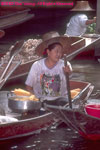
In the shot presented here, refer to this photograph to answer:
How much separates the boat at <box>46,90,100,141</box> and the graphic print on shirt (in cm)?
76

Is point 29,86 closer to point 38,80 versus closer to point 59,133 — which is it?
point 38,80

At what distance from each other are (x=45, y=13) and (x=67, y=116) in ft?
76.8

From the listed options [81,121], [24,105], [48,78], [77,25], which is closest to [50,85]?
[48,78]

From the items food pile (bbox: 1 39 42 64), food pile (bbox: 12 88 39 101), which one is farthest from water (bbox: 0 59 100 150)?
food pile (bbox: 1 39 42 64)

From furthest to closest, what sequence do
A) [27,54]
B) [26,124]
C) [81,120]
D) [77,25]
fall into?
1. [77,25]
2. [27,54]
3. [26,124]
4. [81,120]

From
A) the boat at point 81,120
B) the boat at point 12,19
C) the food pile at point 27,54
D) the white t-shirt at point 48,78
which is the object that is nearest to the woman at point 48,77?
the white t-shirt at point 48,78

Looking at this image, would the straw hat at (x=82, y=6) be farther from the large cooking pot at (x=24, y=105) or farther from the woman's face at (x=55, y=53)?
the large cooking pot at (x=24, y=105)

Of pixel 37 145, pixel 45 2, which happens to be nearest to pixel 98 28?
pixel 37 145

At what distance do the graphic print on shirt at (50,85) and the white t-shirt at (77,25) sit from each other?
685cm

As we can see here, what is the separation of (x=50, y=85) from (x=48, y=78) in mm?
129

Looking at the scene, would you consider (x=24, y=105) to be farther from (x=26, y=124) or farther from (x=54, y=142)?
(x=54, y=142)

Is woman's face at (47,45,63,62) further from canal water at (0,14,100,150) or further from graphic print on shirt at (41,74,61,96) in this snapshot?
canal water at (0,14,100,150)

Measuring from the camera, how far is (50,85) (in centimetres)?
810

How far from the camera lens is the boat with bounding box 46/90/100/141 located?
6.53 metres
